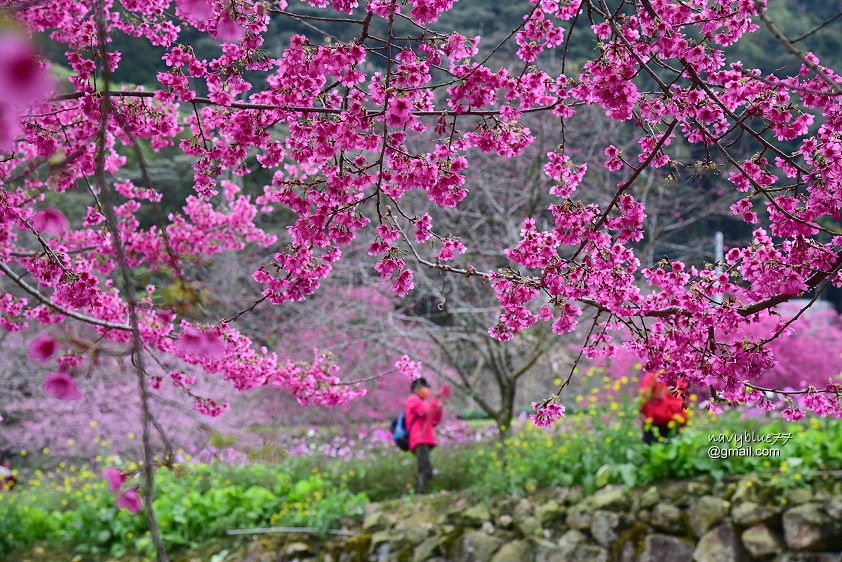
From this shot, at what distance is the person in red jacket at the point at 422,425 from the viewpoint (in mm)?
6301

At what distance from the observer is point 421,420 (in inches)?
249

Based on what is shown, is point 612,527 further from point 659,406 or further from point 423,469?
point 423,469

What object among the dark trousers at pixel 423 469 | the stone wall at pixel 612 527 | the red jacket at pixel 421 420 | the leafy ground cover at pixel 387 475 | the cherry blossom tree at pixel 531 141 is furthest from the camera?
the dark trousers at pixel 423 469

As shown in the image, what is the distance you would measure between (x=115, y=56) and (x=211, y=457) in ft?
23.7

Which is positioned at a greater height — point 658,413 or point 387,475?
point 658,413

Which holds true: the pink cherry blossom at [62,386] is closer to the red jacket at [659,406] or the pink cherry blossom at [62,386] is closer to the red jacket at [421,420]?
the red jacket at [659,406]

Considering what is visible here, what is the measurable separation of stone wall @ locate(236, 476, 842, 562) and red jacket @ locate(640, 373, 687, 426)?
0.69 metres

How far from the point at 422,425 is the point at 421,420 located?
0.05 m

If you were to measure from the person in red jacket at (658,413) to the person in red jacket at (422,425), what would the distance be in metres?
1.85

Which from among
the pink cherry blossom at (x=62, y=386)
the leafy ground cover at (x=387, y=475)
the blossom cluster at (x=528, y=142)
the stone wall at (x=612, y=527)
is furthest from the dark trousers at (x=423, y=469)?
the pink cherry blossom at (x=62, y=386)

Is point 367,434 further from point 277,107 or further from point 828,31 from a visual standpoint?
point 828,31

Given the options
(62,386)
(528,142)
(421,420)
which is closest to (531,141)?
(528,142)

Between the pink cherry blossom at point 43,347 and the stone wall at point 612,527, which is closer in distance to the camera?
the pink cherry blossom at point 43,347

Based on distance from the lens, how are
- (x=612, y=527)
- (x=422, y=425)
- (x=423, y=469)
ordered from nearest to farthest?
(x=612, y=527), (x=422, y=425), (x=423, y=469)
